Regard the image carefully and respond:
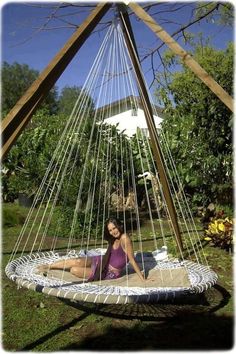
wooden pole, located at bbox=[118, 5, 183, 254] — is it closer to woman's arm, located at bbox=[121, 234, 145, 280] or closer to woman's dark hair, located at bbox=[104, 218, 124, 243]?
woman's arm, located at bbox=[121, 234, 145, 280]

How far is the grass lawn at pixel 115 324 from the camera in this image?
285 cm

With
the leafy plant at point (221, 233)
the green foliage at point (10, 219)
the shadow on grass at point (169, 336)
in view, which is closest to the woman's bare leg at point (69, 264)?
the shadow on grass at point (169, 336)

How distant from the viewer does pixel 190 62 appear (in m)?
2.75

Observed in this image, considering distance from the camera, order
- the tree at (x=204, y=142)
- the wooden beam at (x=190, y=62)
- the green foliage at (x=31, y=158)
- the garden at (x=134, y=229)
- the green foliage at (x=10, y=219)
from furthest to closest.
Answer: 1. the green foliage at (x=31, y=158)
2. the green foliage at (x=10, y=219)
3. the tree at (x=204, y=142)
4. the garden at (x=134, y=229)
5. the wooden beam at (x=190, y=62)

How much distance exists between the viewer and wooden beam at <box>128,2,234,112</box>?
8.56 ft

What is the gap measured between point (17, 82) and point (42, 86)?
3108 centimetres

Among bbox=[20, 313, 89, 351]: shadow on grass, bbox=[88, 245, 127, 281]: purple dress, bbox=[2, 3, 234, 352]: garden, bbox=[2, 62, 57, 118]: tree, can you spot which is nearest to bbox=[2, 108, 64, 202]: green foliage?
bbox=[2, 3, 234, 352]: garden

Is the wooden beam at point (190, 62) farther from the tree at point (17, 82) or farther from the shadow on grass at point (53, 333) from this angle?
the tree at point (17, 82)

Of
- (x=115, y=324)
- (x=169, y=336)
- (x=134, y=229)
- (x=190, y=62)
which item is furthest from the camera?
(x=134, y=229)

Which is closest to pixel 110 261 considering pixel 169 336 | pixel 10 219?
pixel 169 336

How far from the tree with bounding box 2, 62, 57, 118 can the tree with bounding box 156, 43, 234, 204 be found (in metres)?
24.2

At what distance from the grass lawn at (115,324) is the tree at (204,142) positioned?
3.04 m

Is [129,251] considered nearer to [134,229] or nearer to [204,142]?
[134,229]

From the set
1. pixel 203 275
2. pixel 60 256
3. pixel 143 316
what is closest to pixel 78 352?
pixel 143 316
